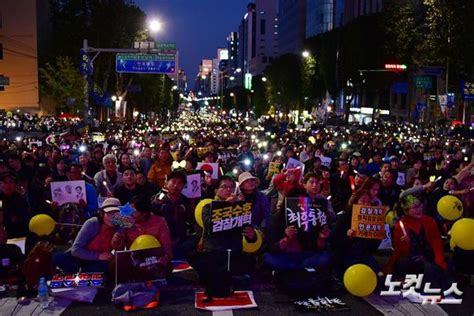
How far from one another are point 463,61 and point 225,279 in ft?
71.4

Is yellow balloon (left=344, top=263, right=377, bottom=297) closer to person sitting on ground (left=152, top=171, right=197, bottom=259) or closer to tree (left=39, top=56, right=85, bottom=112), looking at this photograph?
person sitting on ground (left=152, top=171, right=197, bottom=259)

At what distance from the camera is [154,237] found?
743 cm

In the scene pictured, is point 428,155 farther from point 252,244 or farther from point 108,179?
point 252,244

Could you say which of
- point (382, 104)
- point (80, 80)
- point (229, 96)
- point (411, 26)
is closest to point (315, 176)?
point (411, 26)

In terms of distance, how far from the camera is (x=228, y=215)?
7.60 m

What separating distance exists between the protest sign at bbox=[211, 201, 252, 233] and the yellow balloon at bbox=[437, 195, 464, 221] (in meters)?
3.96

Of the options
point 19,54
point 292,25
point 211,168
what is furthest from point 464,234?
point 292,25

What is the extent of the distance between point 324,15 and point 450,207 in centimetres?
8951

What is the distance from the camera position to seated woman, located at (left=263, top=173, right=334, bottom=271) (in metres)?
7.99

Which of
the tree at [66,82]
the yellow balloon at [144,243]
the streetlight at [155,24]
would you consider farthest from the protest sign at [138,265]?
the tree at [66,82]

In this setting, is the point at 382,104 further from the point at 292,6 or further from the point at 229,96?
the point at 229,96

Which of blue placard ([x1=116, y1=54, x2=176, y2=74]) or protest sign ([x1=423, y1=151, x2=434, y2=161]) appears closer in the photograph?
protest sign ([x1=423, y1=151, x2=434, y2=161])

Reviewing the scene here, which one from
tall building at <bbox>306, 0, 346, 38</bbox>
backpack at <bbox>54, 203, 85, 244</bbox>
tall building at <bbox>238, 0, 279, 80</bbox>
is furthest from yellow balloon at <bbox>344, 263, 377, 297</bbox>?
tall building at <bbox>238, 0, 279, 80</bbox>

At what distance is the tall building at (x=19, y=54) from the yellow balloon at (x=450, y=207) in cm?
4511
